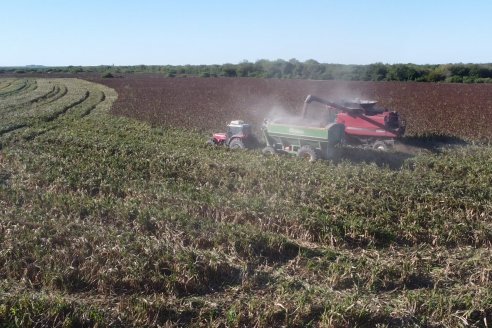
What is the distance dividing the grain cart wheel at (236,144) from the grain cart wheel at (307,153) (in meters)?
1.96

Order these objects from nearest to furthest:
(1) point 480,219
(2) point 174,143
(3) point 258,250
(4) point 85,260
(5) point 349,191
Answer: (4) point 85,260
(3) point 258,250
(1) point 480,219
(5) point 349,191
(2) point 174,143

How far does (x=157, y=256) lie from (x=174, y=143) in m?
8.81

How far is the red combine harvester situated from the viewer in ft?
50.4

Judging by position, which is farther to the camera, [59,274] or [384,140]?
[384,140]

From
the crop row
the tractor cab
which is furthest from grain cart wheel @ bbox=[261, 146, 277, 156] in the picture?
the crop row

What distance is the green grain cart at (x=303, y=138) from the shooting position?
13070 millimetres

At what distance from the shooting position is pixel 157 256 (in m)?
6.68

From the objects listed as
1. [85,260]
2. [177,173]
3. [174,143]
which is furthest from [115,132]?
[85,260]

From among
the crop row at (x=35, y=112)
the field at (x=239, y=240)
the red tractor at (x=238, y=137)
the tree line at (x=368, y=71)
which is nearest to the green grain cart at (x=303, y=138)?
the red tractor at (x=238, y=137)

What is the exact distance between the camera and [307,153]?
13117 mm

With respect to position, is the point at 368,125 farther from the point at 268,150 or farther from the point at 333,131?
the point at 268,150

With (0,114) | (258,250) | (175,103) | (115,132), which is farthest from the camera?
(175,103)

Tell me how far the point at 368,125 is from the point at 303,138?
10.6 ft

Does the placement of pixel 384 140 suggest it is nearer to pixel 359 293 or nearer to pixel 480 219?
pixel 480 219
